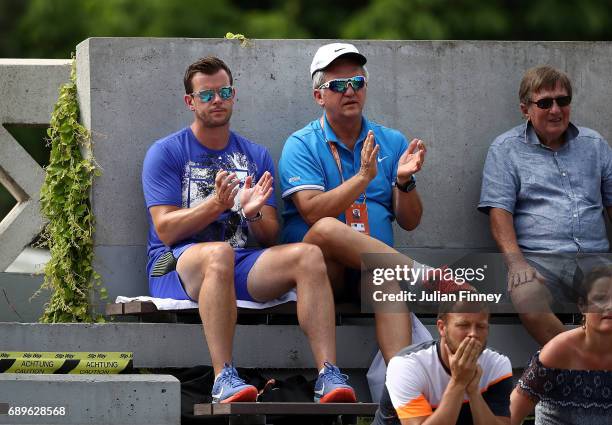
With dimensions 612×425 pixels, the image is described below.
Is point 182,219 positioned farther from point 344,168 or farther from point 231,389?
point 231,389

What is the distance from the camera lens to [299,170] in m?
8.77

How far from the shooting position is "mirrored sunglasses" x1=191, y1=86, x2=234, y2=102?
8.72 m

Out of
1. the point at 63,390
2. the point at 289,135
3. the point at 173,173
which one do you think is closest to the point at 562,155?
the point at 289,135

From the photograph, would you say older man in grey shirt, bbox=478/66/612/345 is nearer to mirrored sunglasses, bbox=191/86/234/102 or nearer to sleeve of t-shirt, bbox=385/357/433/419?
mirrored sunglasses, bbox=191/86/234/102

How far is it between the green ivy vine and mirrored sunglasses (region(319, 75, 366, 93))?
135 cm

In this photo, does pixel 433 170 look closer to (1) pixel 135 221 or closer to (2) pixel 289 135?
(2) pixel 289 135

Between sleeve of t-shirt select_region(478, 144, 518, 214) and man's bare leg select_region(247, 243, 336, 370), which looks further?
sleeve of t-shirt select_region(478, 144, 518, 214)

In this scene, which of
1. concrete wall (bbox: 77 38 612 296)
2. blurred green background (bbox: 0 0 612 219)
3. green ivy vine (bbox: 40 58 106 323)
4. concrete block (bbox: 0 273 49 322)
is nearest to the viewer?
green ivy vine (bbox: 40 58 106 323)

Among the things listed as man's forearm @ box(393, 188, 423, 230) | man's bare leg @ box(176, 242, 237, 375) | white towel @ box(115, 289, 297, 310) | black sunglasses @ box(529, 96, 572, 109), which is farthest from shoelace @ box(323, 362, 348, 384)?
black sunglasses @ box(529, 96, 572, 109)

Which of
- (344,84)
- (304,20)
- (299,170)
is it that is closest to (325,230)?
(299,170)

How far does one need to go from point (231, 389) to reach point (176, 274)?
97 centimetres

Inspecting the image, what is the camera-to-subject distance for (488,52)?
9.77m

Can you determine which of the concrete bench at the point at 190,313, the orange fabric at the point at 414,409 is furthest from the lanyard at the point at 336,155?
the orange fabric at the point at 414,409

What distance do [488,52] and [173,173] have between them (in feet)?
6.81
